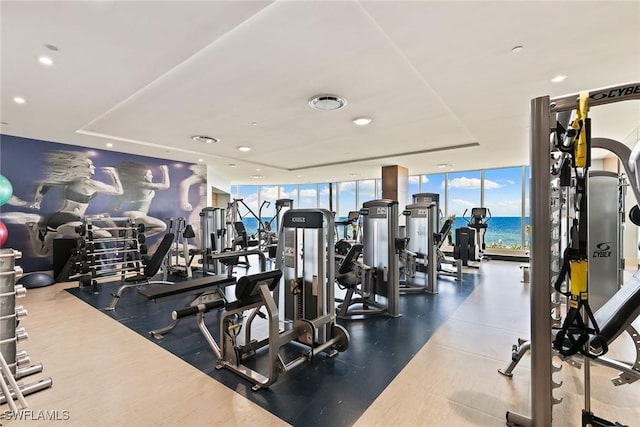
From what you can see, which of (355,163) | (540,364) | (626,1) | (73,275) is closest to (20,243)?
(73,275)

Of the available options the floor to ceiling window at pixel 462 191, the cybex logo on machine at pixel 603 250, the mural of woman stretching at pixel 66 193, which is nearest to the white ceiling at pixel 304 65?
the mural of woman stretching at pixel 66 193

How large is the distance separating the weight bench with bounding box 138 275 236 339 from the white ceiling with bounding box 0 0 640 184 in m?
2.20

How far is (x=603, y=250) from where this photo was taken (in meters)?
3.08

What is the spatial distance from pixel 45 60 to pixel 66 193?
4.63 meters

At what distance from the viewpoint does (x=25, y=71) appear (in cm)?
294

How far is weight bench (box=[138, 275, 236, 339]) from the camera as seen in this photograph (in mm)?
2666

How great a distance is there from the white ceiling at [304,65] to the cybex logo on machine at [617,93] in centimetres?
89

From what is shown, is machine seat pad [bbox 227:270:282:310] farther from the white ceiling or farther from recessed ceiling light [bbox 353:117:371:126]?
recessed ceiling light [bbox 353:117:371:126]

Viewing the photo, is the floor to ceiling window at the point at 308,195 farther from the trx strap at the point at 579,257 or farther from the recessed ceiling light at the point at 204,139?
the trx strap at the point at 579,257

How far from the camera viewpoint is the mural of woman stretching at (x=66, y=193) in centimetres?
589

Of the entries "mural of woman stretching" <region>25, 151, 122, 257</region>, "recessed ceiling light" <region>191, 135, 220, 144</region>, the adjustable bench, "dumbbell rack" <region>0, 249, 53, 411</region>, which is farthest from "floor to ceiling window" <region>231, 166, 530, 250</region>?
"dumbbell rack" <region>0, 249, 53, 411</region>

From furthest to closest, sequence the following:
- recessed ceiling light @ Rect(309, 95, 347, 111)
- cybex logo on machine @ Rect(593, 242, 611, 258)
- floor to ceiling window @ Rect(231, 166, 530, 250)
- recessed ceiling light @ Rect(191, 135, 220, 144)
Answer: floor to ceiling window @ Rect(231, 166, 530, 250), recessed ceiling light @ Rect(191, 135, 220, 144), recessed ceiling light @ Rect(309, 95, 347, 111), cybex logo on machine @ Rect(593, 242, 611, 258)

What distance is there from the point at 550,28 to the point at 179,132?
17.4 ft

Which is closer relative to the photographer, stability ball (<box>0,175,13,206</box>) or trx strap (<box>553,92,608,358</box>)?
trx strap (<box>553,92,608,358</box>)
